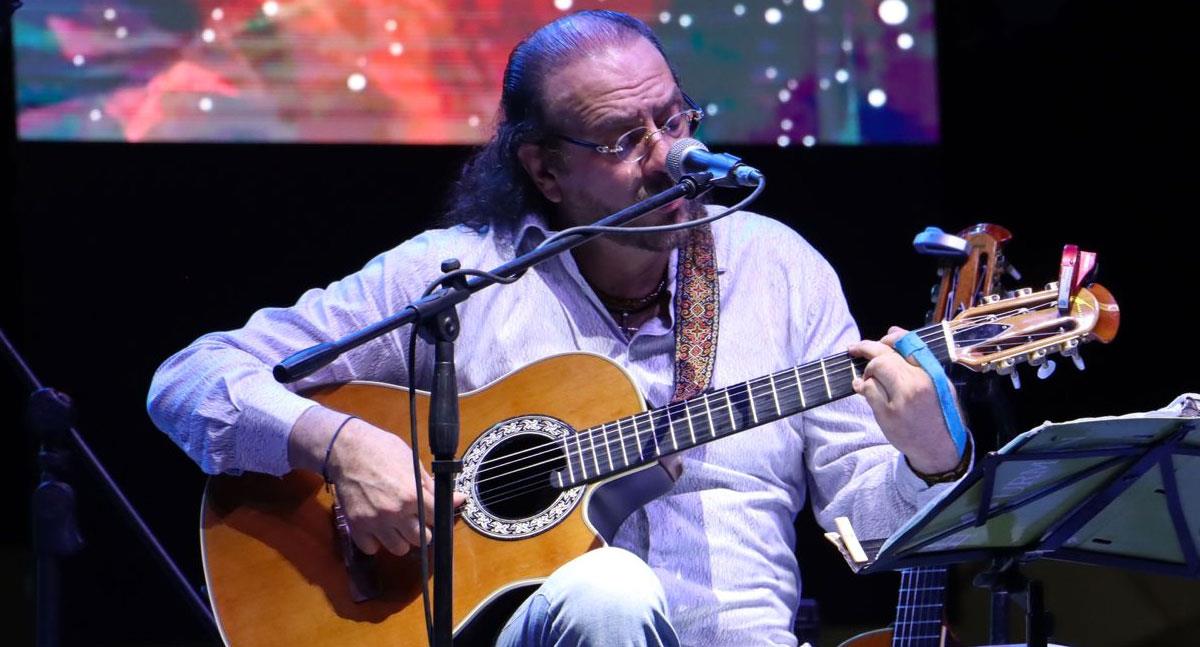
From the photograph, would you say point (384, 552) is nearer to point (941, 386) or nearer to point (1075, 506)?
point (941, 386)

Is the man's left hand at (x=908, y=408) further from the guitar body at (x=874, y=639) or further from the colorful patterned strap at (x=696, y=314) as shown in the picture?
the guitar body at (x=874, y=639)

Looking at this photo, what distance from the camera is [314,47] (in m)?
4.21

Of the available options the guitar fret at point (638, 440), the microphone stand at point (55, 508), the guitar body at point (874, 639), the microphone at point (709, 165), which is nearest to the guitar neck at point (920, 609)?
the guitar body at point (874, 639)

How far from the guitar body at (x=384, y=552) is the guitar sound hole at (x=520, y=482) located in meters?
0.02

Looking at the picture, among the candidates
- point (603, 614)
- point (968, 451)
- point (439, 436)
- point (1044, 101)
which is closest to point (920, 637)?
point (968, 451)

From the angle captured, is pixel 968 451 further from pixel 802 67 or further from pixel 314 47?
→ pixel 314 47

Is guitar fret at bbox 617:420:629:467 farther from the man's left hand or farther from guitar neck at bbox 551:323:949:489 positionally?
the man's left hand

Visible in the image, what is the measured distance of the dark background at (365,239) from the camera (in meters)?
4.10

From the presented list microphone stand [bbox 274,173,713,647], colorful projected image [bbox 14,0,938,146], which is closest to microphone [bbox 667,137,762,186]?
microphone stand [bbox 274,173,713,647]

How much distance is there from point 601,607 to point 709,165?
30.7 inches

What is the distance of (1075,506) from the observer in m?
2.26

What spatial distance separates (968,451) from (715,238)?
2.70 ft

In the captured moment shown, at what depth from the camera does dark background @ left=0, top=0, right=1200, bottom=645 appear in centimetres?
410

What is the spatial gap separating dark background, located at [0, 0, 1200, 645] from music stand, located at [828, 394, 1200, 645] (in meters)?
1.96
